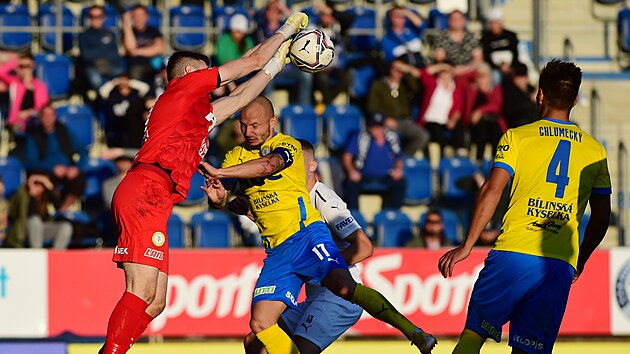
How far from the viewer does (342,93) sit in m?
15.4

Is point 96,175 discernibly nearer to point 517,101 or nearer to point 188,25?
point 188,25

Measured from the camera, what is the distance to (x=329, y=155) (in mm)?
15047

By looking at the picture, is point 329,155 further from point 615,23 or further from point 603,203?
point 603,203

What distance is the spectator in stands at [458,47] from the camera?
49.5ft

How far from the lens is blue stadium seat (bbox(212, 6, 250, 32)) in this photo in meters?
15.7

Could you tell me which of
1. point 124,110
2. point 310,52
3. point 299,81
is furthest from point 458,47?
point 310,52

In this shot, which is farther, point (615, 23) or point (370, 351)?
point (615, 23)

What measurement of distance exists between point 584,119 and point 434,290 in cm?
501

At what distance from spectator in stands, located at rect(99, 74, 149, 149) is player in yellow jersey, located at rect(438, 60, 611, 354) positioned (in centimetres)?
782

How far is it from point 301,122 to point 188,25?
104 inches

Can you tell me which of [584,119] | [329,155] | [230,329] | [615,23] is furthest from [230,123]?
[615,23]

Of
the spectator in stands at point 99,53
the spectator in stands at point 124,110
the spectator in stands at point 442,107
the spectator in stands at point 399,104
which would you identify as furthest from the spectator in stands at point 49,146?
the spectator in stands at point 442,107

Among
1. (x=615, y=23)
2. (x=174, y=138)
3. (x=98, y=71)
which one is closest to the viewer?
(x=174, y=138)

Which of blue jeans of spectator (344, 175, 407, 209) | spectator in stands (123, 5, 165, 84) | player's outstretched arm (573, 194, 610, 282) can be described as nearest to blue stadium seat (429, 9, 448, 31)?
blue jeans of spectator (344, 175, 407, 209)
